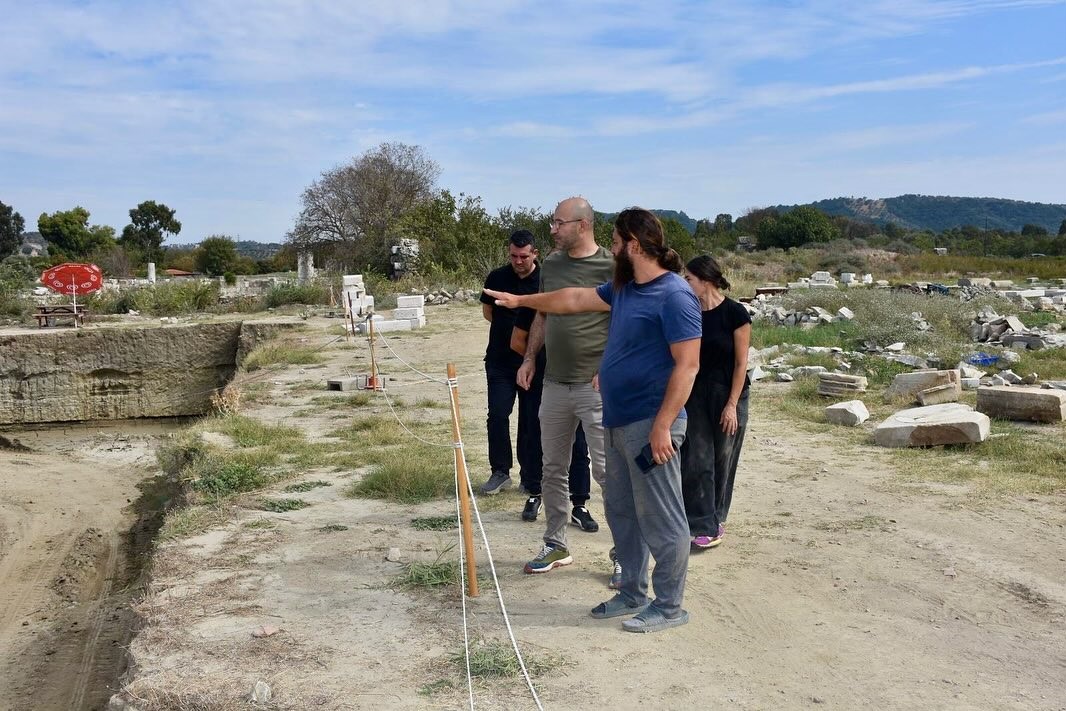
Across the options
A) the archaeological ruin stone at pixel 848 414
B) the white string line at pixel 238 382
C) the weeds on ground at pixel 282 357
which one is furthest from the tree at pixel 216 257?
the archaeological ruin stone at pixel 848 414

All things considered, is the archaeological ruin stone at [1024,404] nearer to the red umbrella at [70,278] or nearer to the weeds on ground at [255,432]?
the weeds on ground at [255,432]

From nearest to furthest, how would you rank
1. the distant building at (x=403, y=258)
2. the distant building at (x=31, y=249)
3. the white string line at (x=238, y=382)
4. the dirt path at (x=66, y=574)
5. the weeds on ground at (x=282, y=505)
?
the dirt path at (x=66, y=574), the weeds on ground at (x=282, y=505), the white string line at (x=238, y=382), the distant building at (x=403, y=258), the distant building at (x=31, y=249)

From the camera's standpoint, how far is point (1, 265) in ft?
98.7

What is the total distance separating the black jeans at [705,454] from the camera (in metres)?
5.38

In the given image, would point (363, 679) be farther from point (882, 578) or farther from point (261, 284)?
point (261, 284)

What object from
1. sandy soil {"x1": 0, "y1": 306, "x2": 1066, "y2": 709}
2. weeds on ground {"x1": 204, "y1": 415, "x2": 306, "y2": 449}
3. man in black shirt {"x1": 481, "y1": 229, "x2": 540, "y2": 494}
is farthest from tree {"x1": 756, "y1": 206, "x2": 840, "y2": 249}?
man in black shirt {"x1": 481, "y1": 229, "x2": 540, "y2": 494}

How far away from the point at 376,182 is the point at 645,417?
4648 cm

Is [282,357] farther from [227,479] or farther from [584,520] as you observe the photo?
[584,520]

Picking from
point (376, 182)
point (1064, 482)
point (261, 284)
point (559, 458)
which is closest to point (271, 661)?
point (559, 458)

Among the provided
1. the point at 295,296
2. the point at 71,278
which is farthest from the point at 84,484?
the point at 295,296

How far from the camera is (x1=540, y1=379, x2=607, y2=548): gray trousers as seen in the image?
16.8ft

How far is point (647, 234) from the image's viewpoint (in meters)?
4.13

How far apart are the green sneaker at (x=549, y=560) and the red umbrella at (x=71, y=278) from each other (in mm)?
22871

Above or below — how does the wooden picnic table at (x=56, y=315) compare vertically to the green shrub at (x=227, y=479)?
above
